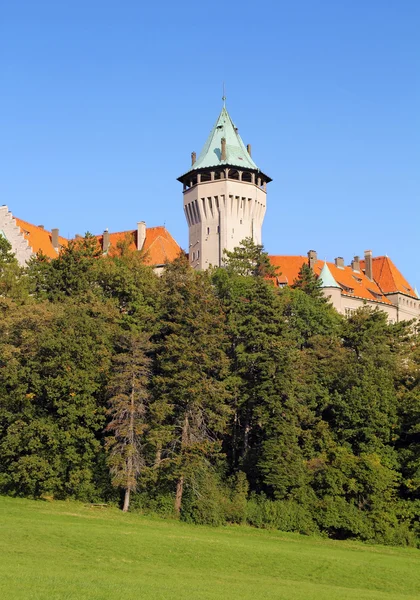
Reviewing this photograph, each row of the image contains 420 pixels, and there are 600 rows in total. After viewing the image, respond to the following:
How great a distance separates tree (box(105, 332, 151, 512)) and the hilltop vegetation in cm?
12

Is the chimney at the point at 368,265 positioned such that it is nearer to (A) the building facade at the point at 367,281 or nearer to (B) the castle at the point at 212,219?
(A) the building facade at the point at 367,281

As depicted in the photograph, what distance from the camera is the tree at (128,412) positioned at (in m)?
45.4

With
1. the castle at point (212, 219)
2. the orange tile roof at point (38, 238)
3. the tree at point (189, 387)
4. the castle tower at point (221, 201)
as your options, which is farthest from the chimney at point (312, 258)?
the tree at point (189, 387)

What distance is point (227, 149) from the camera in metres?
74.9

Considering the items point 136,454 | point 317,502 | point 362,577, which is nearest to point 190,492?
point 136,454

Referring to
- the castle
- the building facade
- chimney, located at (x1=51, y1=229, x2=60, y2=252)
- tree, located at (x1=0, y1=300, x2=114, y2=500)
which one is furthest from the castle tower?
tree, located at (x1=0, y1=300, x2=114, y2=500)

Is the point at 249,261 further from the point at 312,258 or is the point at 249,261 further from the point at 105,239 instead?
the point at 312,258

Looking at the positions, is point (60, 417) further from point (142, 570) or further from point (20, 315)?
point (142, 570)

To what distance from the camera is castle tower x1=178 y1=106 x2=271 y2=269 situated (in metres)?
72.6

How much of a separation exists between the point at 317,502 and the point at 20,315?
19417mm

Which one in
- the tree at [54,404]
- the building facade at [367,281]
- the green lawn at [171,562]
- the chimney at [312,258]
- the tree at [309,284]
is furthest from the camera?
the chimney at [312,258]

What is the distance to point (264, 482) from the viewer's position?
47.2m

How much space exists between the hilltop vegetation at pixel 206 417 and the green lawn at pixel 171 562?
76.1 inches

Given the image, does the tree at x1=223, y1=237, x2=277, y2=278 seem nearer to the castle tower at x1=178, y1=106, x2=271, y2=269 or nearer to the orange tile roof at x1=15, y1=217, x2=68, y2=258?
the castle tower at x1=178, y1=106, x2=271, y2=269
